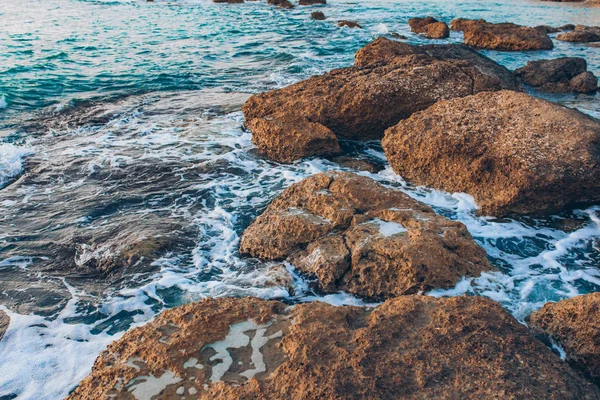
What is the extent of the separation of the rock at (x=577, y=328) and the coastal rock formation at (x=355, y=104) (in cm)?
415

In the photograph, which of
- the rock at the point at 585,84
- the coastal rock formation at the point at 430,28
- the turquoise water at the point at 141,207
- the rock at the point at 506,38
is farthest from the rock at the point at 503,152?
the coastal rock formation at the point at 430,28

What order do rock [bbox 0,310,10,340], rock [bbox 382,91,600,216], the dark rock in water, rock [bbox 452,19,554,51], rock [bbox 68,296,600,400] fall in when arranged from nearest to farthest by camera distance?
rock [bbox 68,296,600,400] < rock [bbox 0,310,10,340] < rock [bbox 382,91,600,216] < the dark rock in water < rock [bbox 452,19,554,51]

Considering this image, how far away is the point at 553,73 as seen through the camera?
11484 millimetres

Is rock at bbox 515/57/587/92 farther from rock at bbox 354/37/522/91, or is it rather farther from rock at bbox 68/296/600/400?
rock at bbox 68/296/600/400

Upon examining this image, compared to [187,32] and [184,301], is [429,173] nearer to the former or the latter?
[184,301]

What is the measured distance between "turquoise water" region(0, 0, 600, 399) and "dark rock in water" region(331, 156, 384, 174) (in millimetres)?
165

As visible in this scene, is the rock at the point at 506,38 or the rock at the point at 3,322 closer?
the rock at the point at 3,322

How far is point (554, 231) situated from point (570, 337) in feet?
7.65

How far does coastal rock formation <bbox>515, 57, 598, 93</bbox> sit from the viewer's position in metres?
10.8

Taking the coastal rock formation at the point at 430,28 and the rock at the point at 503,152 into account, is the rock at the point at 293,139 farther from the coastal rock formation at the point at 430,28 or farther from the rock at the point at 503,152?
the coastal rock formation at the point at 430,28

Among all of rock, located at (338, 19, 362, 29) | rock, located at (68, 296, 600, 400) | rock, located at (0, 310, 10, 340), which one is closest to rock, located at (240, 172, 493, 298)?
rock, located at (68, 296, 600, 400)

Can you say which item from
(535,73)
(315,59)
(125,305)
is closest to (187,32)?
(315,59)

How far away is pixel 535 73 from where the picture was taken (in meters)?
11.7

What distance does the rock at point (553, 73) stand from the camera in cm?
1126
